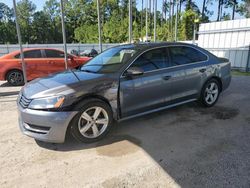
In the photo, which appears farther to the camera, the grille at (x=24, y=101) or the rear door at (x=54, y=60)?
the rear door at (x=54, y=60)

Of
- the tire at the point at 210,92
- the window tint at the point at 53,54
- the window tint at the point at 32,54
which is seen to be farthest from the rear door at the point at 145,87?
the window tint at the point at 32,54

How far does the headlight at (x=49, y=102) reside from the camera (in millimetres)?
3223

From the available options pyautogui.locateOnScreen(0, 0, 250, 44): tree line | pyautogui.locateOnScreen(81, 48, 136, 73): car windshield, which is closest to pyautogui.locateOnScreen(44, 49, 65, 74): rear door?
pyautogui.locateOnScreen(81, 48, 136, 73): car windshield

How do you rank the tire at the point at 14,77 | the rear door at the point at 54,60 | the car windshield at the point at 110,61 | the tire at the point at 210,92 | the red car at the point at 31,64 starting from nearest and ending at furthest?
the car windshield at the point at 110,61
the tire at the point at 210,92
the red car at the point at 31,64
the tire at the point at 14,77
the rear door at the point at 54,60

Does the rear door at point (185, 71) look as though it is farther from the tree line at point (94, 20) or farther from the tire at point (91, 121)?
the tree line at point (94, 20)

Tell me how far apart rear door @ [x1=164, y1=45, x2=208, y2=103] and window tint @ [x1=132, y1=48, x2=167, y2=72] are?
0.16m

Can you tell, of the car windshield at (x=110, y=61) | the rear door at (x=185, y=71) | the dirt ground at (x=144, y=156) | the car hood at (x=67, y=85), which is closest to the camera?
the dirt ground at (x=144, y=156)

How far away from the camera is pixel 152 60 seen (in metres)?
4.21

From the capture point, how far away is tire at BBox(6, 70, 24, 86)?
8273 mm

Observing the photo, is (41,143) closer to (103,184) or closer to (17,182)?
(17,182)

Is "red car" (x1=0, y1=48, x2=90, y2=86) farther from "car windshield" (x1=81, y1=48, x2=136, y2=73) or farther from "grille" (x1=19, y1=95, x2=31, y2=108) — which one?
"grille" (x1=19, y1=95, x2=31, y2=108)

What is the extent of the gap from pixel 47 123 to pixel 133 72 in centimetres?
154

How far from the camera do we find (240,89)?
275 inches

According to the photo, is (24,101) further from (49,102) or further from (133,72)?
(133,72)
